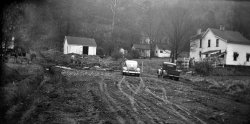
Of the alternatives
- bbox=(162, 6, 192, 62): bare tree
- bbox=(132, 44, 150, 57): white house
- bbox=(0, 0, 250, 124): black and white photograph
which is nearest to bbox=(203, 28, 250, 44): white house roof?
bbox=(0, 0, 250, 124): black and white photograph

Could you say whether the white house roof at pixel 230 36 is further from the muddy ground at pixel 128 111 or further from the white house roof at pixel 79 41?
the muddy ground at pixel 128 111

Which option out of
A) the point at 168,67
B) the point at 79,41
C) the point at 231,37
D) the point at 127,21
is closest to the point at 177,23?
the point at 231,37

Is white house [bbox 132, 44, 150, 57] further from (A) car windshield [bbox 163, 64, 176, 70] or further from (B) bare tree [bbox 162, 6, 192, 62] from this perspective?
(A) car windshield [bbox 163, 64, 176, 70]

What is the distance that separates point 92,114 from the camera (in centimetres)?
888

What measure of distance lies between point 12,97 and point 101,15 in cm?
6538

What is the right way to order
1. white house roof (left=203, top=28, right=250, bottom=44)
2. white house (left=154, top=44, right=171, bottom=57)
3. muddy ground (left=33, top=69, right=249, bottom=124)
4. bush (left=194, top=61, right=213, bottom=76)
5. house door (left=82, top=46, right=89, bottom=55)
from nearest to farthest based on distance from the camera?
muddy ground (left=33, top=69, right=249, bottom=124) → bush (left=194, top=61, right=213, bottom=76) → white house roof (left=203, top=28, right=250, bottom=44) → house door (left=82, top=46, right=89, bottom=55) → white house (left=154, top=44, right=171, bottom=57)

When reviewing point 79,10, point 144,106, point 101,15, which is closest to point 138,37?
point 101,15

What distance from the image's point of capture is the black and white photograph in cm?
952

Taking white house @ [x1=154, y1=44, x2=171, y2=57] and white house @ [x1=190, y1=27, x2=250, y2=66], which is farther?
white house @ [x1=154, y1=44, x2=171, y2=57]

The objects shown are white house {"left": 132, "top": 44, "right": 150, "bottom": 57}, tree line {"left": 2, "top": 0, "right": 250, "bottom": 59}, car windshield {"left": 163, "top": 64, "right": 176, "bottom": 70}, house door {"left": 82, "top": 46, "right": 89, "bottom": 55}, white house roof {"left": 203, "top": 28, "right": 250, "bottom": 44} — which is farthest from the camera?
white house {"left": 132, "top": 44, "right": 150, "bottom": 57}

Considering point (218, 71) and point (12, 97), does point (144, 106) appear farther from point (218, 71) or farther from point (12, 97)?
point (218, 71)

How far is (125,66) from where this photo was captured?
88.9 ft

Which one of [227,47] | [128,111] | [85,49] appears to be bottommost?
[128,111]

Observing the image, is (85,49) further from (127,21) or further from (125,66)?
(125,66)
